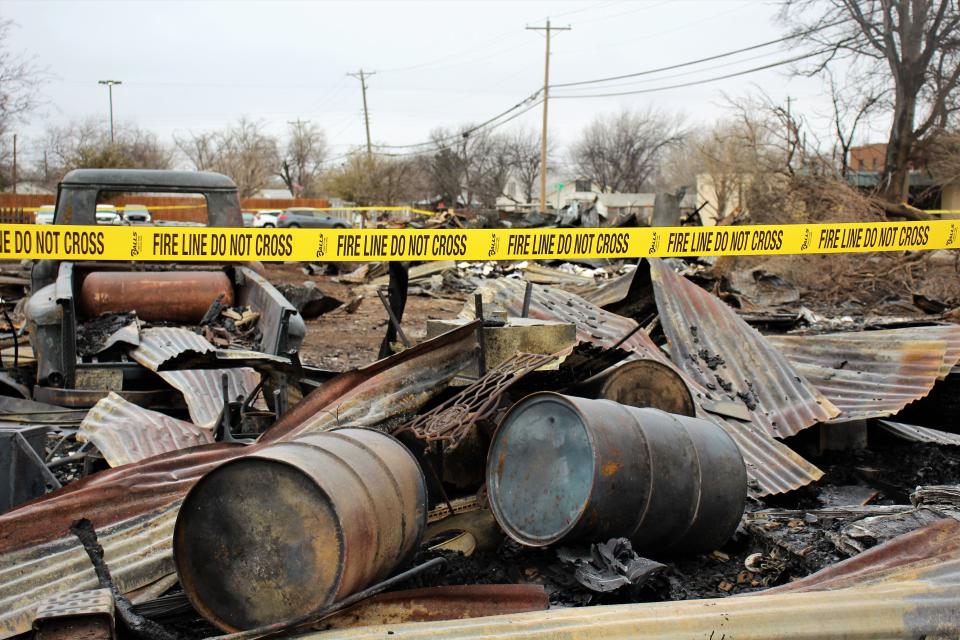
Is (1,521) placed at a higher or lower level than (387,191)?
lower

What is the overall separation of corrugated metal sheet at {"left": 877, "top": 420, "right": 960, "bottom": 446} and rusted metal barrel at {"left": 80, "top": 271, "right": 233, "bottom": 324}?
5.13 meters

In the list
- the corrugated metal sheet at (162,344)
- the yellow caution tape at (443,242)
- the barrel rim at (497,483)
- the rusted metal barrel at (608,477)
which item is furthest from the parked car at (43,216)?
the rusted metal barrel at (608,477)

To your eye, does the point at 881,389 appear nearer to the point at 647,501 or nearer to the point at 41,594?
the point at 647,501

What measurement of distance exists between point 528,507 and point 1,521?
197 centimetres

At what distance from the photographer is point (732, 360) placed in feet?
19.5

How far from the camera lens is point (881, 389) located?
19.3 feet

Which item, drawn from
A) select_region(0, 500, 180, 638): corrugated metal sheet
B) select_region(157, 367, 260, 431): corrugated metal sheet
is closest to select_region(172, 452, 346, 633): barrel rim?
select_region(0, 500, 180, 638): corrugated metal sheet

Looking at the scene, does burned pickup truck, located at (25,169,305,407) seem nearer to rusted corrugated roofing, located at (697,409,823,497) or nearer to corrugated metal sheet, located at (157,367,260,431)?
corrugated metal sheet, located at (157,367,260,431)

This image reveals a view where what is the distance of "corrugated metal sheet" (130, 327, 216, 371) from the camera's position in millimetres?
5711

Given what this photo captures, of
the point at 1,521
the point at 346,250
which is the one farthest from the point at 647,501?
the point at 346,250

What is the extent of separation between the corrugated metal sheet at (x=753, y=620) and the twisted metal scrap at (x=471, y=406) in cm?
94

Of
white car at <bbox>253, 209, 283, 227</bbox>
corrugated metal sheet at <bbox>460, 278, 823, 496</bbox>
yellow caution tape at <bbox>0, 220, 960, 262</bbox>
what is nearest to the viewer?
corrugated metal sheet at <bbox>460, 278, 823, 496</bbox>

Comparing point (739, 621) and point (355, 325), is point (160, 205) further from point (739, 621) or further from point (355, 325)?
point (739, 621)

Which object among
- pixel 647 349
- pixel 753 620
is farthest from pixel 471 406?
pixel 647 349
